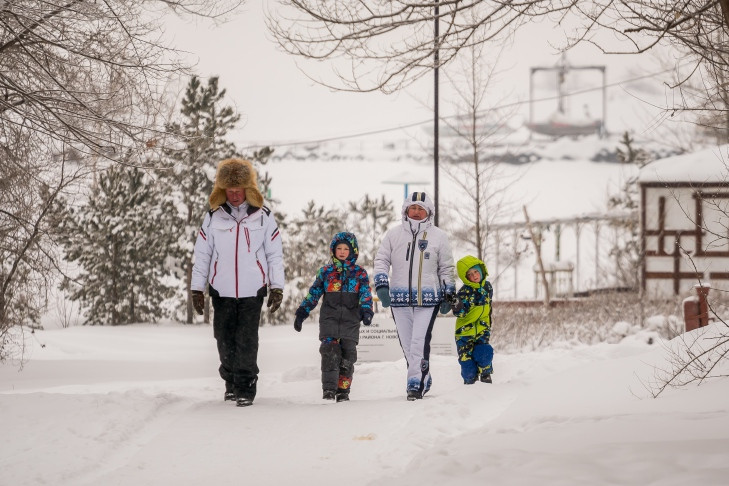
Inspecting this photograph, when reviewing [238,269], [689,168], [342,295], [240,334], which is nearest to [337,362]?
[342,295]

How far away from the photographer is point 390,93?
25.6 feet

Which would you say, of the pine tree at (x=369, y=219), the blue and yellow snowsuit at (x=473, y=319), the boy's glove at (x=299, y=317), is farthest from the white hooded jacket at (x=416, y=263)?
the pine tree at (x=369, y=219)

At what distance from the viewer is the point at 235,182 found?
8297 mm

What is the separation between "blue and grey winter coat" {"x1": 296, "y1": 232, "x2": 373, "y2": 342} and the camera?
28.8ft

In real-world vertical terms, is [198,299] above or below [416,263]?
below

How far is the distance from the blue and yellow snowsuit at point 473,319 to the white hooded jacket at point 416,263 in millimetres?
286

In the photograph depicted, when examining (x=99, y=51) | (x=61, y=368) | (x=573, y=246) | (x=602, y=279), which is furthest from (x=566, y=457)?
(x=573, y=246)

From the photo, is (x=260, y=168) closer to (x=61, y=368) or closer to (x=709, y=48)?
(x=61, y=368)

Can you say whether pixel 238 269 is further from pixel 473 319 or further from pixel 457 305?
pixel 473 319

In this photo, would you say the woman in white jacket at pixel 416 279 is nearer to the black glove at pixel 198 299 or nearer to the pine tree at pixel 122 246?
the black glove at pixel 198 299

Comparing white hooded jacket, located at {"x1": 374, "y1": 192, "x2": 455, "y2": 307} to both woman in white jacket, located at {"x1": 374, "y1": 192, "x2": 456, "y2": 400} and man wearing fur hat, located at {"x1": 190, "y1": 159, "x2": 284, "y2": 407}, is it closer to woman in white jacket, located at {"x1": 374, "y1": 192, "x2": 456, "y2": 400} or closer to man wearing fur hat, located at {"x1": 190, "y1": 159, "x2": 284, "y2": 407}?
woman in white jacket, located at {"x1": 374, "y1": 192, "x2": 456, "y2": 400}

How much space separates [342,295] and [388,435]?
2.24m

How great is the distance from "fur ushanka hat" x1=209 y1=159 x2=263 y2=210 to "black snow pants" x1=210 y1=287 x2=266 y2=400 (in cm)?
76

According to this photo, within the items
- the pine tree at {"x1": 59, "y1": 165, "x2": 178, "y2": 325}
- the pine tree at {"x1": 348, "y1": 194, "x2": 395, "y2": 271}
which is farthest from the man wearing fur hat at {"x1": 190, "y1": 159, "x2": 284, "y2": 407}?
the pine tree at {"x1": 348, "y1": 194, "x2": 395, "y2": 271}
